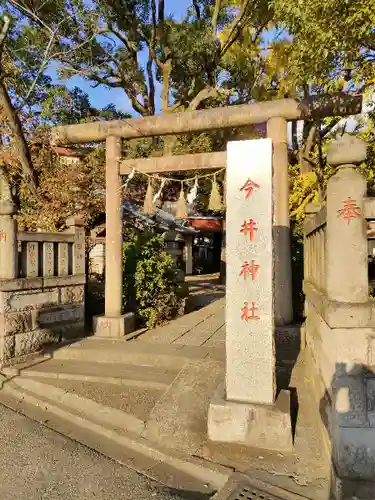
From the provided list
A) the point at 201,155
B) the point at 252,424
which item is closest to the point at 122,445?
the point at 252,424

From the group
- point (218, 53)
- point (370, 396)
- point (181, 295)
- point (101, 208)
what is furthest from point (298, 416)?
point (218, 53)

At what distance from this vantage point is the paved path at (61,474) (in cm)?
331

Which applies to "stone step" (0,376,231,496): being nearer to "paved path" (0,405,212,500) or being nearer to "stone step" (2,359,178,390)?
"paved path" (0,405,212,500)

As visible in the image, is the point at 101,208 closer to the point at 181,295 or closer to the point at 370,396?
the point at 181,295

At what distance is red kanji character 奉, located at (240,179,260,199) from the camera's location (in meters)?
3.85

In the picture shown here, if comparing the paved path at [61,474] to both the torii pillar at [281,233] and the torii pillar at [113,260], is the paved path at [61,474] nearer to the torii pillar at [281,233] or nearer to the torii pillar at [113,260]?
the torii pillar at [113,260]

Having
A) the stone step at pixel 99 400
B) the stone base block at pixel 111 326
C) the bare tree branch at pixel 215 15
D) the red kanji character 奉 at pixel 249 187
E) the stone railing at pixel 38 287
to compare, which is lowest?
the stone step at pixel 99 400

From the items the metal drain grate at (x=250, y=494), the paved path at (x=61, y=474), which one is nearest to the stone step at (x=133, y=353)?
the paved path at (x=61, y=474)

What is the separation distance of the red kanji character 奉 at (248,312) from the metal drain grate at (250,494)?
146 cm

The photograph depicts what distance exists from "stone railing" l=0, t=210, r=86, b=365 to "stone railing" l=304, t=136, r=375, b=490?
16.6 feet

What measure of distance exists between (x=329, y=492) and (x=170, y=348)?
362 centimetres

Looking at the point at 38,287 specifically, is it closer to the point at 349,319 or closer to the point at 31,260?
the point at 31,260

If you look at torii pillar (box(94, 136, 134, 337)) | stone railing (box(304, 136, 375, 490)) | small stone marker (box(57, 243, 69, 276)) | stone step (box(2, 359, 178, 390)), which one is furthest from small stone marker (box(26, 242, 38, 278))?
stone railing (box(304, 136, 375, 490))

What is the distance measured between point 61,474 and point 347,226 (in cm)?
341
